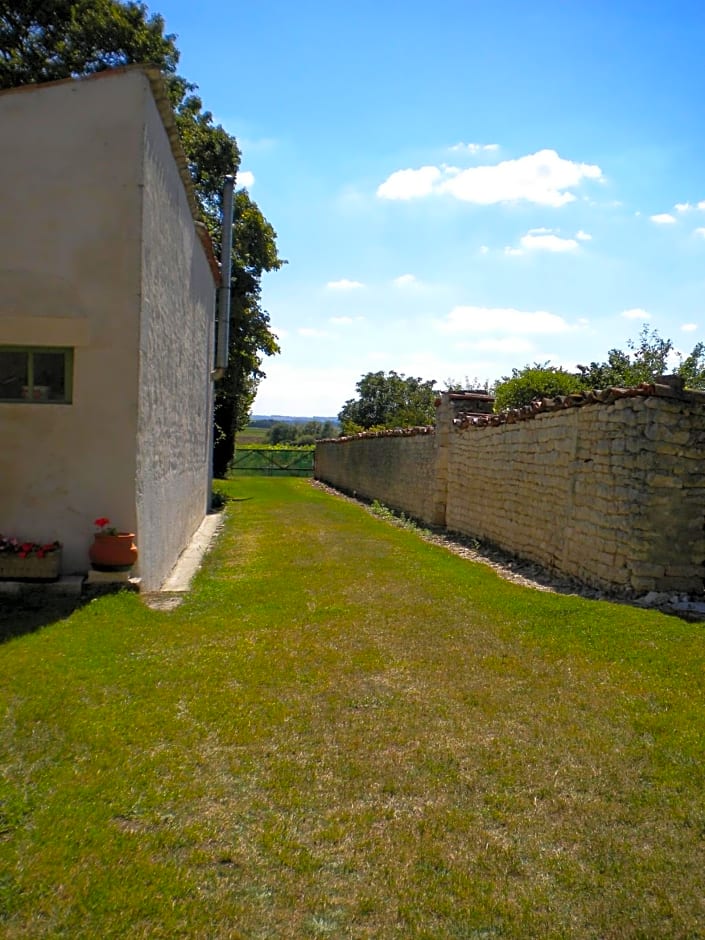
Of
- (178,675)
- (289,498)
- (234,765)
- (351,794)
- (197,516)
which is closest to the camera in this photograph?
(351,794)

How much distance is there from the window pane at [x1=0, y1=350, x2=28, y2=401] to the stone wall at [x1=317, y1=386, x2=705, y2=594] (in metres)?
5.82

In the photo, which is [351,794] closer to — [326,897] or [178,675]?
[326,897]

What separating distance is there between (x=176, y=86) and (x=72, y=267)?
18.0 meters

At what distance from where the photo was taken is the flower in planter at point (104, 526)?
20.5ft

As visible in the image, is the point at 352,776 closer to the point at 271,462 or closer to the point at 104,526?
the point at 104,526

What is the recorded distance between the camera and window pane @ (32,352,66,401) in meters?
6.42

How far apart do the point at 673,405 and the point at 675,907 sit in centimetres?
509

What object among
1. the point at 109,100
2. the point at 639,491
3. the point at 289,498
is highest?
the point at 109,100

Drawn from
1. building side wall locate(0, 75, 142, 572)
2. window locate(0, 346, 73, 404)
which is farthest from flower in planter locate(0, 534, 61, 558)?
window locate(0, 346, 73, 404)

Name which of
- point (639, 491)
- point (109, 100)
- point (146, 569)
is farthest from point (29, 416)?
point (639, 491)

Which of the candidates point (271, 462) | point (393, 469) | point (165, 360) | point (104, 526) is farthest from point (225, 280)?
point (271, 462)

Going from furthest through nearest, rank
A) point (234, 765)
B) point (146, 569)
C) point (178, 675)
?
point (146, 569)
point (178, 675)
point (234, 765)

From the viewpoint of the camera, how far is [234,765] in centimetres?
341

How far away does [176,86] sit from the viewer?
69.4 ft
